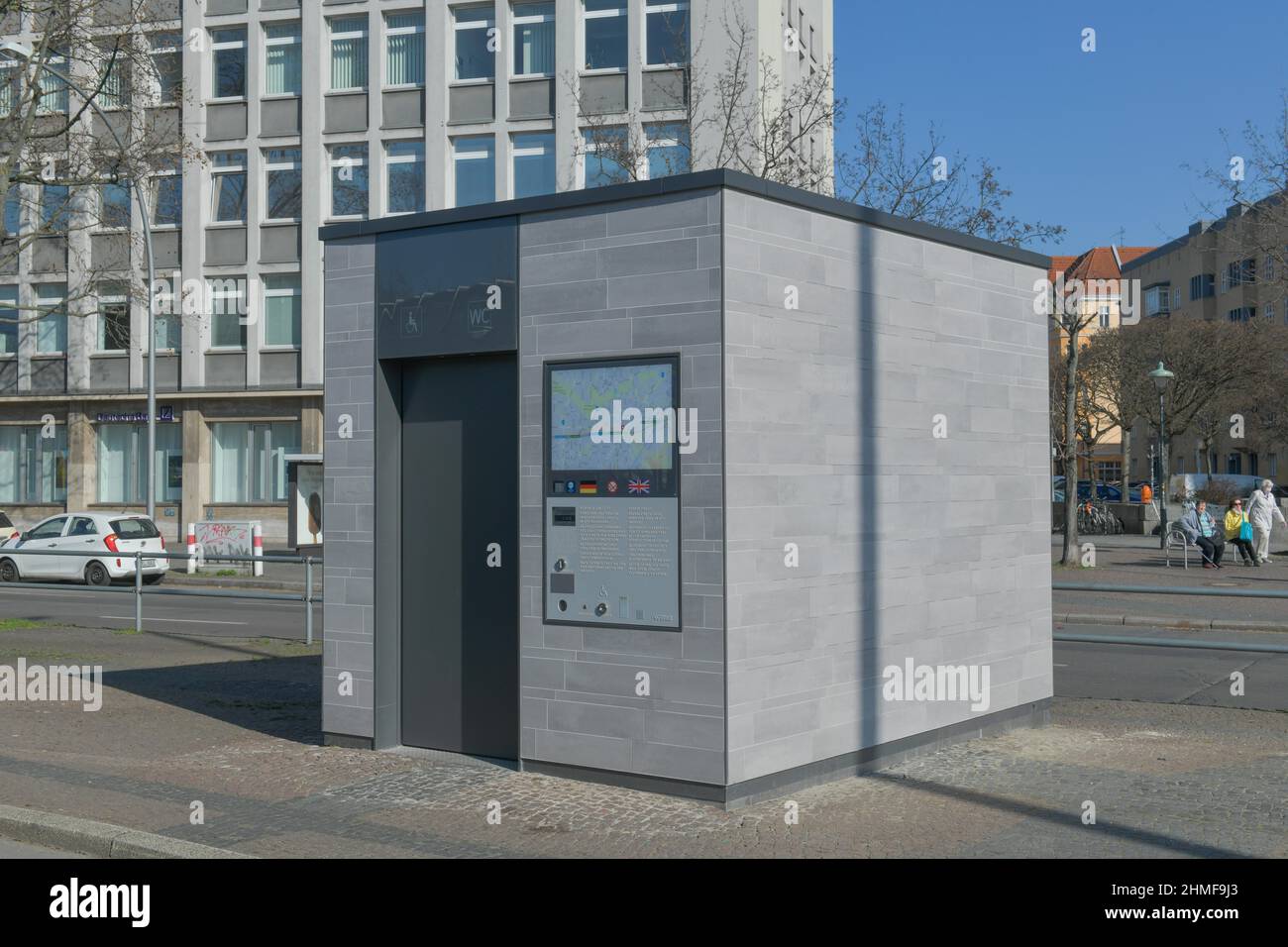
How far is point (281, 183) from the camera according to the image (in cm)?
4069

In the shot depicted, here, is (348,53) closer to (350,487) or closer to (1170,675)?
(1170,675)

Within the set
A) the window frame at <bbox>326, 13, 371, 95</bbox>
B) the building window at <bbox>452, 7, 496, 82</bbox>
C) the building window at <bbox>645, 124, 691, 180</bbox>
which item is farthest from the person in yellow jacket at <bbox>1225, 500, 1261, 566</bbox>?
the window frame at <bbox>326, 13, 371, 95</bbox>

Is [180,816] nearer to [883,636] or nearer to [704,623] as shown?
[704,623]

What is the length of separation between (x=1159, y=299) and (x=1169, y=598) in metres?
Answer: 71.6

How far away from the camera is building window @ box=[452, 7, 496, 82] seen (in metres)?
38.9

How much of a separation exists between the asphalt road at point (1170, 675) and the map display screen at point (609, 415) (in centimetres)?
607

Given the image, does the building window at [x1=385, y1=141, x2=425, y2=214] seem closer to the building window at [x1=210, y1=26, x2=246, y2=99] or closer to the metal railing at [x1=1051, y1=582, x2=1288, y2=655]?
the building window at [x1=210, y1=26, x2=246, y2=99]

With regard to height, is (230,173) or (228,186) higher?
(230,173)

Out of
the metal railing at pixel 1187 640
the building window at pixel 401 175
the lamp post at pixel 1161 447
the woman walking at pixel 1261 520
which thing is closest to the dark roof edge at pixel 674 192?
the metal railing at pixel 1187 640

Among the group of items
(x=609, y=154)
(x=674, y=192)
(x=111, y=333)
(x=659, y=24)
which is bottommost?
(x=674, y=192)

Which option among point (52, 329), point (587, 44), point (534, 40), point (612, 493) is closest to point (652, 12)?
point (587, 44)

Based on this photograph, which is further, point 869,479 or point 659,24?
point 659,24
